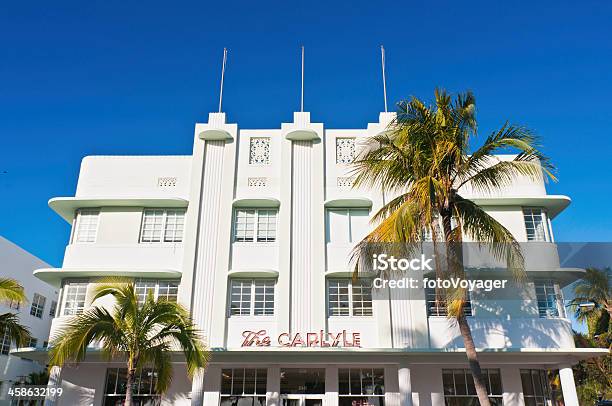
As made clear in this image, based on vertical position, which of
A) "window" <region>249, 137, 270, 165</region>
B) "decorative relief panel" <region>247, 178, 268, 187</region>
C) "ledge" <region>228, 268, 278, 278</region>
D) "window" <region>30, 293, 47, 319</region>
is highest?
"window" <region>249, 137, 270, 165</region>

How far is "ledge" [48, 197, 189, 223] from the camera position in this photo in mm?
21953

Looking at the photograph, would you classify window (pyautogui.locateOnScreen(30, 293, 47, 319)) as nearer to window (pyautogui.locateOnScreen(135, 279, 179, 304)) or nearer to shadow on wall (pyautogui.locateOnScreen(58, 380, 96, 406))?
shadow on wall (pyautogui.locateOnScreen(58, 380, 96, 406))

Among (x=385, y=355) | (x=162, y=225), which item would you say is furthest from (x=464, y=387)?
(x=162, y=225)

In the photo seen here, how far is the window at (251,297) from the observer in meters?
20.8

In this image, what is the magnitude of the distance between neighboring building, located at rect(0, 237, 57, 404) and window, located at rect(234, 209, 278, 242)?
1621 cm

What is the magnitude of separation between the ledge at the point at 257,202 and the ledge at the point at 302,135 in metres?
3.05

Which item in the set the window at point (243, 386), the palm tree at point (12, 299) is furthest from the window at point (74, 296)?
the window at point (243, 386)

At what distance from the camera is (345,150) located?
2336 cm

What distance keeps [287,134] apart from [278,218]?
378 centimetres

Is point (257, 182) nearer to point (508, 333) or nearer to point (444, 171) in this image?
point (444, 171)

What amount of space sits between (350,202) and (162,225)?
8110 mm

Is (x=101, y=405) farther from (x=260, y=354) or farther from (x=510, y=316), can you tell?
(x=510, y=316)

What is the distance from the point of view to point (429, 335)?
66.2 ft

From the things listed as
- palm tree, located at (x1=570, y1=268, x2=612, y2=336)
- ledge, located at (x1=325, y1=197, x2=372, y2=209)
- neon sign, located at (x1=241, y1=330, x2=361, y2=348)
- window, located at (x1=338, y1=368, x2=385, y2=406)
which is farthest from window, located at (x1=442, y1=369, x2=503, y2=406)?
palm tree, located at (x1=570, y1=268, x2=612, y2=336)
